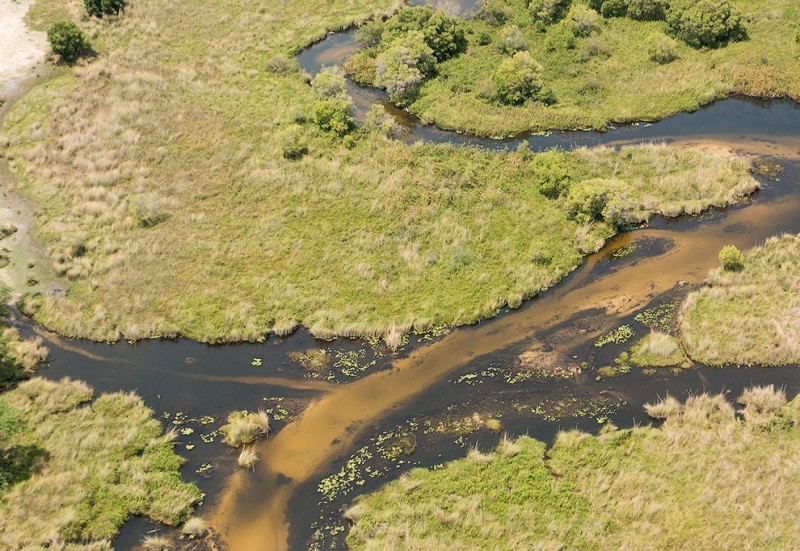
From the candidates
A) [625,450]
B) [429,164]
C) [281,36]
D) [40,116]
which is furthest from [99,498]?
[281,36]

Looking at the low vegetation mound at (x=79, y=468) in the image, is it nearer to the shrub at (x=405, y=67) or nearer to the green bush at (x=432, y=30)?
the shrub at (x=405, y=67)

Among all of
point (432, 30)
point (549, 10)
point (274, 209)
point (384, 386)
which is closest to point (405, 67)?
point (432, 30)

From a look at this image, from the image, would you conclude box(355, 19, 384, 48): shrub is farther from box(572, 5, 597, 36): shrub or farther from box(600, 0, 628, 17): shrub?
box(600, 0, 628, 17): shrub

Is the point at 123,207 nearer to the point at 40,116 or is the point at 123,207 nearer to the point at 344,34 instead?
the point at 40,116

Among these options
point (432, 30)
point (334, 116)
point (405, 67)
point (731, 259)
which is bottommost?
point (731, 259)

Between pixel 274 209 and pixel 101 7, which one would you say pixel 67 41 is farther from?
pixel 274 209

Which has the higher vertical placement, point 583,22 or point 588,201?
point 583,22

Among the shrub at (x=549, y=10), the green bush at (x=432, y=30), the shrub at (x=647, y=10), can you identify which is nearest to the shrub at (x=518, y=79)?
the green bush at (x=432, y=30)
